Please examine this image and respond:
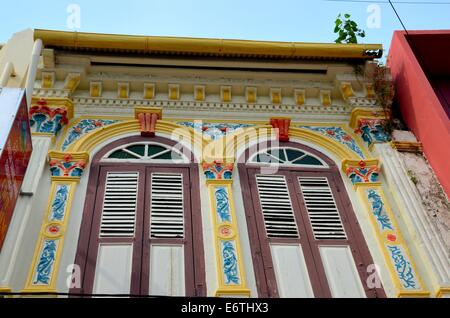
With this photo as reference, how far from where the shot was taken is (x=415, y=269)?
272 inches

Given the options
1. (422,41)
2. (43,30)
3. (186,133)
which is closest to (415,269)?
(186,133)

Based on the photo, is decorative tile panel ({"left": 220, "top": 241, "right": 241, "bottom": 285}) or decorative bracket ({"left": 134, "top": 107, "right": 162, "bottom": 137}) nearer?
decorative tile panel ({"left": 220, "top": 241, "right": 241, "bottom": 285})

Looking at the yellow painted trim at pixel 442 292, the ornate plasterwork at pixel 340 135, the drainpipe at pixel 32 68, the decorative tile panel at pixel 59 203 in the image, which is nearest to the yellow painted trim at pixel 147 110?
the drainpipe at pixel 32 68

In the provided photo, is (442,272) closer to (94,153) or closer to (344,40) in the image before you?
(94,153)

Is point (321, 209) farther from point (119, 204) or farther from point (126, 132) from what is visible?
point (126, 132)

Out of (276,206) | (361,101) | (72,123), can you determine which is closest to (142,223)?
(276,206)

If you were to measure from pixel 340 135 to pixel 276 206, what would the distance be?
2.03 m

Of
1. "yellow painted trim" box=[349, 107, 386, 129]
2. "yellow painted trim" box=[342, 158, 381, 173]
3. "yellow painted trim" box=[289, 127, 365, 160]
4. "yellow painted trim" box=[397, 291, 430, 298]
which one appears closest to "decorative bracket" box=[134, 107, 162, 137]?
"yellow painted trim" box=[289, 127, 365, 160]

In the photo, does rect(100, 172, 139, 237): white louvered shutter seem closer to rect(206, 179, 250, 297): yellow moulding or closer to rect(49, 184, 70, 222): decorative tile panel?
rect(49, 184, 70, 222): decorative tile panel

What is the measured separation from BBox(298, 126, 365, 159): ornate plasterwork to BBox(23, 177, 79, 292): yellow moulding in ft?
12.1

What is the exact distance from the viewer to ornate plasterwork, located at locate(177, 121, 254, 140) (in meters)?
8.94

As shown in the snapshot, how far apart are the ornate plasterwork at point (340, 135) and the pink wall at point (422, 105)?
2.90 ft

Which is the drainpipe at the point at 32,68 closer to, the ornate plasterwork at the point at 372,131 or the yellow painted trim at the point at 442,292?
the ornate plasterwork at the point at 372,131

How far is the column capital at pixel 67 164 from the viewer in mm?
7859
